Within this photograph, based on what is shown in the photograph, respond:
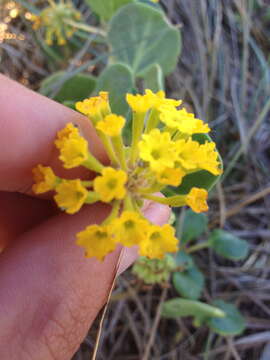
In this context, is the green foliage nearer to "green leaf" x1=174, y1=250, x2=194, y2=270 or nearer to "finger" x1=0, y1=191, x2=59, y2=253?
"green leaf" x1=174, y1=250, x2=194, y2=270

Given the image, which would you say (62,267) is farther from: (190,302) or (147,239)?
(190,302)

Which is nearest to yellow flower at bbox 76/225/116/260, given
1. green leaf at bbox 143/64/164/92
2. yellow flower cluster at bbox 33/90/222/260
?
yellow flower cluster at bbox 33/90/222/260

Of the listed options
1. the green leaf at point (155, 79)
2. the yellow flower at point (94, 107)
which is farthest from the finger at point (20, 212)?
the green leaf at point (155, 79)

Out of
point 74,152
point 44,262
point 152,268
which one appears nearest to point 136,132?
point 74,152

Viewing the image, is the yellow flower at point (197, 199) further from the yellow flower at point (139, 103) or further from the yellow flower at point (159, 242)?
the yellow flower at point (139, 103)

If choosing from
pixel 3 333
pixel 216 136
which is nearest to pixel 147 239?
pixel 3 333

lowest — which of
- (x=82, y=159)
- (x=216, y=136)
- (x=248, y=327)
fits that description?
(x=248, y=327)
